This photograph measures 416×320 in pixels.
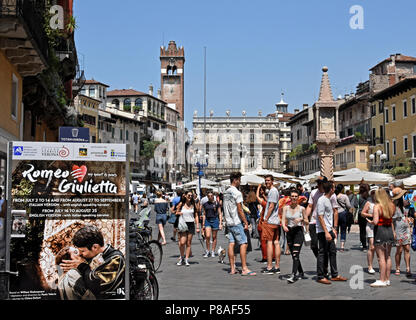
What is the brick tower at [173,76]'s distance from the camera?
118875 mm

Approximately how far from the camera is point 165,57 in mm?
122375

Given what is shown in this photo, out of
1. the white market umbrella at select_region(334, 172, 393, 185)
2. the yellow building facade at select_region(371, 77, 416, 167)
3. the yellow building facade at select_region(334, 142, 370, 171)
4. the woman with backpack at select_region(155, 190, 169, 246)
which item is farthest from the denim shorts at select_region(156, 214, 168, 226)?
the yellow building facade at select_region(334, 142, 370, 171)

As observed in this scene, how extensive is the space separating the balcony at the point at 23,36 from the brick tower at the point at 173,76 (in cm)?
9992

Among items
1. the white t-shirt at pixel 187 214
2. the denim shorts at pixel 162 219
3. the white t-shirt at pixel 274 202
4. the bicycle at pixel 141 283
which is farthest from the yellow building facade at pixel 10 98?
the bicycle at pixel 141 283

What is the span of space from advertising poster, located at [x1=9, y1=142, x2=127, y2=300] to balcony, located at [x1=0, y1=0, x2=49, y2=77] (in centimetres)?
799

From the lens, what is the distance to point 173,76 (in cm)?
12025

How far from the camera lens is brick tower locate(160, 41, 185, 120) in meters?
119

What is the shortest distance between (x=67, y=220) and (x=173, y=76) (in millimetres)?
115458

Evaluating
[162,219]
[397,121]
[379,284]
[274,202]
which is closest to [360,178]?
[162,219]

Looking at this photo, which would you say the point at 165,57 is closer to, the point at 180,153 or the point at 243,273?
the point at 180,153

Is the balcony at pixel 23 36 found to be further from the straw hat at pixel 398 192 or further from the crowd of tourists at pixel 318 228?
the straw hat at pixel 398 192

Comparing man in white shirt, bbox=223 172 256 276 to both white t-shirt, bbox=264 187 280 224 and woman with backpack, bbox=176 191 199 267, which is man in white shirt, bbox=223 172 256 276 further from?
woman with backpack, bbox=176 191 199 267

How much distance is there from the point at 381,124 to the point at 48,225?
52.4 m
